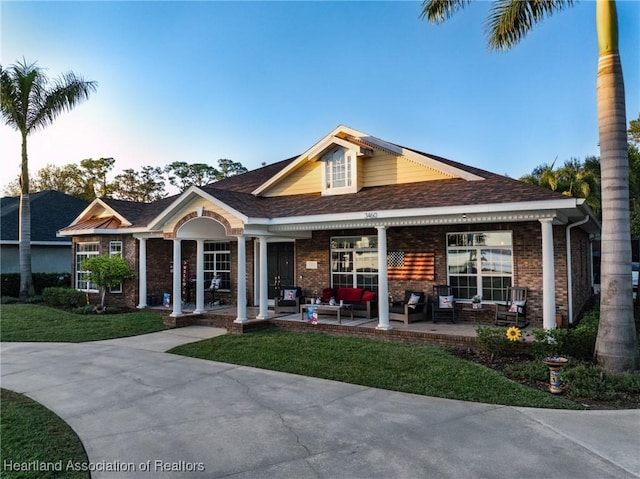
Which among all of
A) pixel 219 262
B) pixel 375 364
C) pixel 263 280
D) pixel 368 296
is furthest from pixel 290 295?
pixel 375 364

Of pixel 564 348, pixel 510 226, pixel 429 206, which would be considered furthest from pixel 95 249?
pixel 564 348

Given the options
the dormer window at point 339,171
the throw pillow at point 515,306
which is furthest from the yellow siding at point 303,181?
the throw pillow at point 515,306

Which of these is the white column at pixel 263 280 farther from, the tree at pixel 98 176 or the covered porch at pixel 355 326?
the tree at pixel 98 176

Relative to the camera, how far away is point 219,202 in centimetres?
1194

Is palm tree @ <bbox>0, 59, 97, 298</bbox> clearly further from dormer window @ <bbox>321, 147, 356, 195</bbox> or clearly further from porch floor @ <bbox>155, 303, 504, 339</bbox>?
dormer window @ <bbox>321, 147, 356, 195</bbox>

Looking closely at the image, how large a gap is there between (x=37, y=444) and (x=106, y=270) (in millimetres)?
11097

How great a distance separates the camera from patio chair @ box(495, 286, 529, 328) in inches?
402

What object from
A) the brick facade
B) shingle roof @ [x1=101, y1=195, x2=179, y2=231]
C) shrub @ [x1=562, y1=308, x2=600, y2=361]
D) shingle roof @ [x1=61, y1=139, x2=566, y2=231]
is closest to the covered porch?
the brick facade

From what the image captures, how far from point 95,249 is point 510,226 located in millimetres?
16078

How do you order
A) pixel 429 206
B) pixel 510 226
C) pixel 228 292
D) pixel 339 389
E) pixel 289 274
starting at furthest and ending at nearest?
pixel 228 292
pixel 289 274
pixel 510 226
pixel 429 206
pixel 339 389

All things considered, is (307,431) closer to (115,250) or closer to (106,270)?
(106,270)

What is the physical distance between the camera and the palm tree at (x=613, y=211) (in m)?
6.99

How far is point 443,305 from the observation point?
11359 millimetres

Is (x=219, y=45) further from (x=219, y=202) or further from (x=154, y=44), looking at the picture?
(x=219, y=202)
